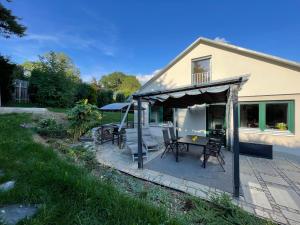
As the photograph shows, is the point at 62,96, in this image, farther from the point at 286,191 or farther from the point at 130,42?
the point at 286,191

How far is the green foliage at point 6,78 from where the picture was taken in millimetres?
11556

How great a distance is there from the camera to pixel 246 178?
4301mm

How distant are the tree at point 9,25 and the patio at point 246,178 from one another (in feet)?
40.4

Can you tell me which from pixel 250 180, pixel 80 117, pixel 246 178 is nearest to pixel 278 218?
pixel 250 180

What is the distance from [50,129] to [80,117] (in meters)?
1.71

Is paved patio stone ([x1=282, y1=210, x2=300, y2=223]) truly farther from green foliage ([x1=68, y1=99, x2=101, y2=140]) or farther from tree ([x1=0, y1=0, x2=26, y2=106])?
tree ([x1=0, y1=0, x2=26, y2=106])

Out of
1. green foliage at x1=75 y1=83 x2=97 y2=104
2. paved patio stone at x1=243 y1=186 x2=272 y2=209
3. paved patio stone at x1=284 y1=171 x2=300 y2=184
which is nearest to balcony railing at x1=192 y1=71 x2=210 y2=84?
paved patio stone at x1=284 y1=171 x2=300 y2=184

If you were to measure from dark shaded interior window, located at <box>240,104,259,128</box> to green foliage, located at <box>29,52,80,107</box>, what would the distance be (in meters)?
15.7

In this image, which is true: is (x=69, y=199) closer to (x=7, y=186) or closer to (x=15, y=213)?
(x=15, y=213)

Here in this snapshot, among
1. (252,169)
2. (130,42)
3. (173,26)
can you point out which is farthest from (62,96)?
(252,169)

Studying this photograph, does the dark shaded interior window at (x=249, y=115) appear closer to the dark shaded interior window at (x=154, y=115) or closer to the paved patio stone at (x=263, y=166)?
the paved patio stone at (x=263, y=166)

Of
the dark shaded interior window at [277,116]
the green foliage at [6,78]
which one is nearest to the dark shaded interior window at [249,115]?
the dark shaded interior window at [277,116]

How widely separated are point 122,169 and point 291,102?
7.81m

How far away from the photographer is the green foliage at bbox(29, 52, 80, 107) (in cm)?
1473
